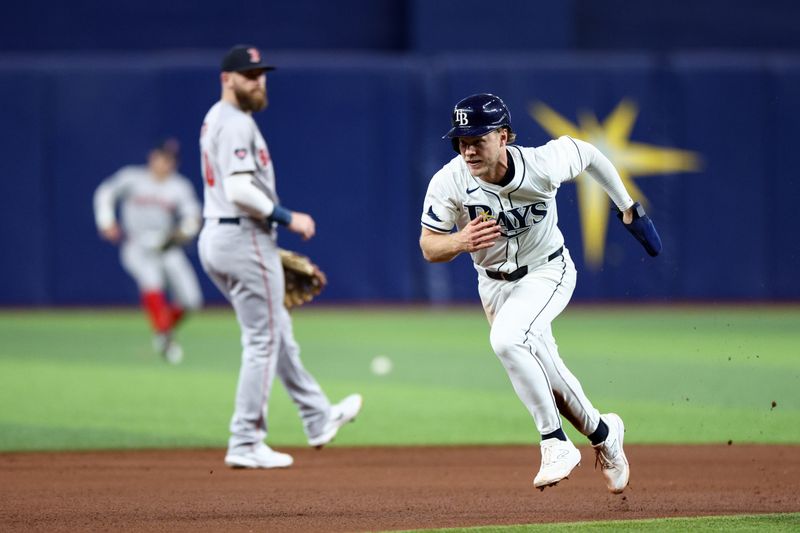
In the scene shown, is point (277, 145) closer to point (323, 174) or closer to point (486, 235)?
point (323, 174)

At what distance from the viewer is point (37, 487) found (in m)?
6.21

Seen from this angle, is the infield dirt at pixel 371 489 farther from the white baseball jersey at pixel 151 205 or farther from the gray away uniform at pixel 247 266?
the white baseball jersey at pixel 151 205

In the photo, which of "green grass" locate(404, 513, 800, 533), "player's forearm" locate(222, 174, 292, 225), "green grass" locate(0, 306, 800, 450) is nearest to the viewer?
"green grass" locate(404, 513, 800, 533)

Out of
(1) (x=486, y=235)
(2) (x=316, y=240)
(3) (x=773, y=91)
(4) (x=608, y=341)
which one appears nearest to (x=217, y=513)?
(1) (x=486, y=235)

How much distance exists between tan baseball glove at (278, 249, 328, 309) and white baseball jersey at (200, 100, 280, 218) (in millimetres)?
457

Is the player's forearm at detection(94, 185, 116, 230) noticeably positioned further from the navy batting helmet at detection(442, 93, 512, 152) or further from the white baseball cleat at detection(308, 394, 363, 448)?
the navy batting helmet at detection(442, 93, 512, 152)

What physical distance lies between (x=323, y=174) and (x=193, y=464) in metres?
9.76

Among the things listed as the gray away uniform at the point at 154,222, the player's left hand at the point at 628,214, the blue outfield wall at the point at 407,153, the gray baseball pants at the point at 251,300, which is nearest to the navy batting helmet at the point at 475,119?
the player's left hand at the point at 628,214

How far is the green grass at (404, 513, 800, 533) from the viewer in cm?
501

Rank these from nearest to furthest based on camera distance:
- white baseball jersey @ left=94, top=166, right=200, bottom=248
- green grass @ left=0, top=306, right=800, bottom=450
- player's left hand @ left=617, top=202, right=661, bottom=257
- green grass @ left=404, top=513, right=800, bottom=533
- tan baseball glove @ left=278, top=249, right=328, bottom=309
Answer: green grass @ left=404, top=513, right=800, bottom=533 → player's left hand @ left=617, top=202, right=661, bottom=257 → tan baseball glove @ left=278, top=249, right=328, bottom=309 → green grass @ left=0, top=306, right=800, bottom=450 → white baseball jersey @ left=94, top=166, right=200, bottom=248

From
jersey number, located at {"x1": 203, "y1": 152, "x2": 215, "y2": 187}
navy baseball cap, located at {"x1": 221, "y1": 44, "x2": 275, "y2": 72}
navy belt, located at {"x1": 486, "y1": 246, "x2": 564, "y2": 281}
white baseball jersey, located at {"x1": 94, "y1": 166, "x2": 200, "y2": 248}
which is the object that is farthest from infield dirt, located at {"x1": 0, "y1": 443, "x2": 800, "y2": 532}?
white baseball jersey, located at {"x1": 94, "y1": 166, "x2": 200, "y2": 248}

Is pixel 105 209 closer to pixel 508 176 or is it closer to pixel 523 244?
pixel 523 244

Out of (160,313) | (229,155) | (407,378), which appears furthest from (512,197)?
(160,313)

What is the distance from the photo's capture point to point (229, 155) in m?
6.64
